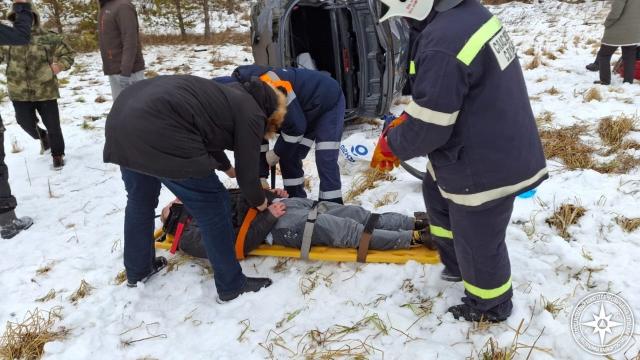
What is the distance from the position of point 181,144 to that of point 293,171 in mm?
1767

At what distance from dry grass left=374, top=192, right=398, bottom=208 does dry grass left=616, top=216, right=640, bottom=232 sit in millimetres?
1616

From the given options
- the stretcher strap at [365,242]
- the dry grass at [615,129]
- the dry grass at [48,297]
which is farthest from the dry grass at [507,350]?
the dry grass at [615,129]

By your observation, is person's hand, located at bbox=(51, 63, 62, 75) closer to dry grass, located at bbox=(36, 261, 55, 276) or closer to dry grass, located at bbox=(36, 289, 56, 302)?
dry grass, located at bbox=(36, 261, 55, 276)

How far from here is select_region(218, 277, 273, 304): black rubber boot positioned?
8.63 feet

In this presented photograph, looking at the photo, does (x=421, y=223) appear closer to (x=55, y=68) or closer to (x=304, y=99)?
(x=304, y=99)

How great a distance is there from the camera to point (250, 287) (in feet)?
8.84

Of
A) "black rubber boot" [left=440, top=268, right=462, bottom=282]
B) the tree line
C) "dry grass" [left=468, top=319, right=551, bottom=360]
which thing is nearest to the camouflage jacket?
"black rubber boot" [left=440, top=268, right=462, bottom=282]

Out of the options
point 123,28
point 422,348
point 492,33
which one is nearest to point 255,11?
point 123,28

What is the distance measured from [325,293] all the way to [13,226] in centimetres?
285

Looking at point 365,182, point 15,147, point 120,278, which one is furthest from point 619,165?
point 15,147

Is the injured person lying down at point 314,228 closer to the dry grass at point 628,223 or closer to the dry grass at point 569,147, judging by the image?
the dry grass at point 628,223

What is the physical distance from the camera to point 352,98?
5.65m

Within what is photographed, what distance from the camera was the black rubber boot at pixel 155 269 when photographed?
9.21ft

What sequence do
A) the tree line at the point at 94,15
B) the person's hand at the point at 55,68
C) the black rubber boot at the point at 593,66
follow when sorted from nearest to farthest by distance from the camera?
the person's hand at the point at 55,68 → the black rubber boot at the point at 593,66 → the tree line at the point at 94,15
